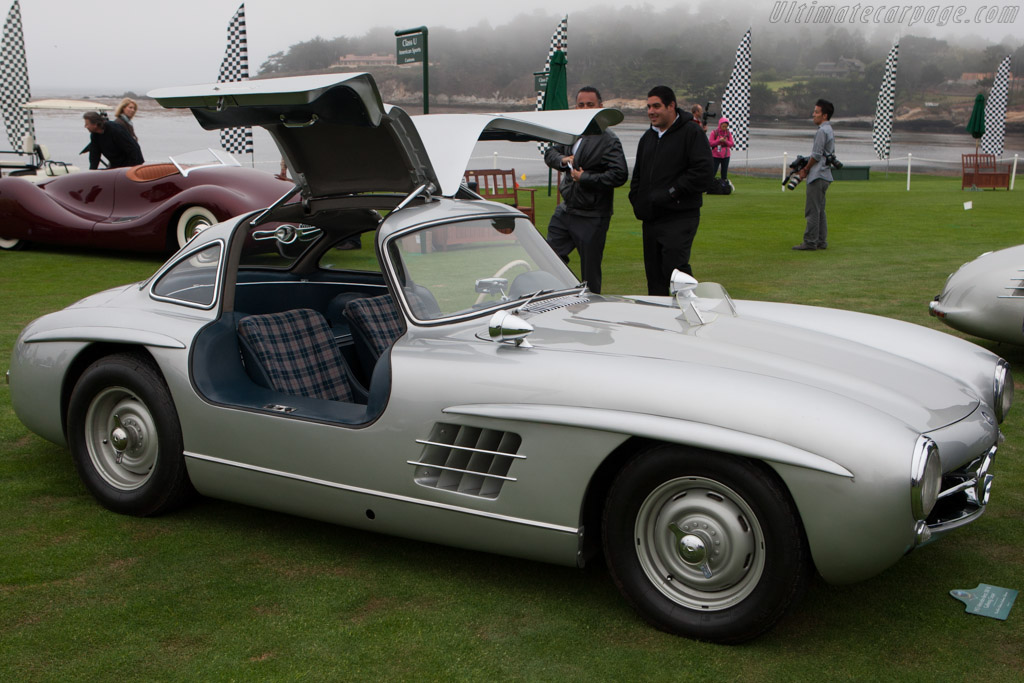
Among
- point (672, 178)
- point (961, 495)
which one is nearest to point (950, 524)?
point (961, 495)

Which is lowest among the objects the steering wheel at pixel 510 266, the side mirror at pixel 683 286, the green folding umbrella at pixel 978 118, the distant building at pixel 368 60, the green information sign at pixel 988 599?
the green information sign at pixel 988 599

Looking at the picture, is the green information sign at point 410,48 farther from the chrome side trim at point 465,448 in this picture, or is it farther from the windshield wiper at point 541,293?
the chrome side trim at point 465,448

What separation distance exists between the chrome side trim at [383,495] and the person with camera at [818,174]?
28.1ft

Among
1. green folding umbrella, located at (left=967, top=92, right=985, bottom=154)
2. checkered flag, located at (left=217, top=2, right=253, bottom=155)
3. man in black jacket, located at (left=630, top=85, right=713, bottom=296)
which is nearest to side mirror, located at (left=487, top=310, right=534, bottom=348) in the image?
man in black jacket, located at (left=630, top=85, right=713, bottom=296)

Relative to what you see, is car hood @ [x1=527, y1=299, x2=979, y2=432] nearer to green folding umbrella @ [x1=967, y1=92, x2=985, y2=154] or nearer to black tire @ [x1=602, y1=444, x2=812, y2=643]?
black tire @ [x1=602, y1=444, x2=812, y2=643]

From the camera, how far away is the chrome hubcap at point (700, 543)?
8.67 feet

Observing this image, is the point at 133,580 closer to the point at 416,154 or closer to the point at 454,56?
the point at 416,154

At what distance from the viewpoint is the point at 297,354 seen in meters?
3.84

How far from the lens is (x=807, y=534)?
253cm

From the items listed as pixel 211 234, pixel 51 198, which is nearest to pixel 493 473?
pixel 211 234

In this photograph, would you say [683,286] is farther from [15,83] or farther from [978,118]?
[978,118]

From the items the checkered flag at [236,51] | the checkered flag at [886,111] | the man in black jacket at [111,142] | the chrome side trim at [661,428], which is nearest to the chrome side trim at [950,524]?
the chrome side trim at [661,428]

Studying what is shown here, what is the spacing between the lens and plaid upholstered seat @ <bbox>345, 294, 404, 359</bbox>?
3.89m

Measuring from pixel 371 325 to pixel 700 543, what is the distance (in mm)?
1788
